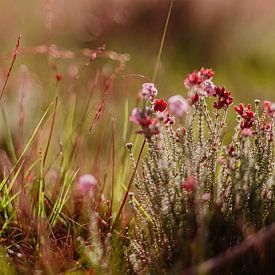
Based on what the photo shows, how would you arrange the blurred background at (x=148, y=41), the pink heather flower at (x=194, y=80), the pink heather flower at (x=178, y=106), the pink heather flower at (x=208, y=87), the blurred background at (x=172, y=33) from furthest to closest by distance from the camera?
the blurred background at (x=172, y=33) < the blurred background at (x=148, y=41) < the pink heather flower at (x=208, y=87) < the pink heather flower at (x=194, y=80) < the pink heather flower at (x=178, y=106)

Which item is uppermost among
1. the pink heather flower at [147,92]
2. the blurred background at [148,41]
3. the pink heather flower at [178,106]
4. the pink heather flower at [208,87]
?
the blurred background at [148,41]

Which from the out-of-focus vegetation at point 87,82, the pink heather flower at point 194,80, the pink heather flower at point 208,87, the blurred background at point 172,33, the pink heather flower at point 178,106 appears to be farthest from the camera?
the blurred background at point 172,33

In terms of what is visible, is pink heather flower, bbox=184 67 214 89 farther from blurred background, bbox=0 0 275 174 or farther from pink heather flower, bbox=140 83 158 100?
blurred background, bbox=0 0 275 174

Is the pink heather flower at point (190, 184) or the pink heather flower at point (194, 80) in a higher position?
the pink heather flower at point (194, 80)

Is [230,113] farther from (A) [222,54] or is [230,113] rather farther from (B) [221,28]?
(B) [221,28]

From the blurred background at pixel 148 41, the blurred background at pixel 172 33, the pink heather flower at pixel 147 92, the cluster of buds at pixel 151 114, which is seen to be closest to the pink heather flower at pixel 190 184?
the cluster of buds at pixel 151 114

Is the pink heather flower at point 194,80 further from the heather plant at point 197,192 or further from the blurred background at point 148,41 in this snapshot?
the blurred background at point 148,41

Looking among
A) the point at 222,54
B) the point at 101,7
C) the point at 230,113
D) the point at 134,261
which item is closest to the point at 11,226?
the point at 134,261

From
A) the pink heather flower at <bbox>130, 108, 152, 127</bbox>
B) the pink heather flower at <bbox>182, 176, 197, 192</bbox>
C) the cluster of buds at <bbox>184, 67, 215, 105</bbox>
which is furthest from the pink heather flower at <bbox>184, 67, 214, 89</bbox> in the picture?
the pink heather flower at <bbox>182, 176, 197, 192</bbox>
